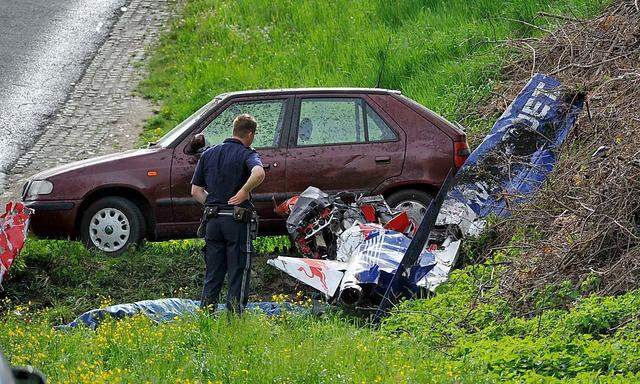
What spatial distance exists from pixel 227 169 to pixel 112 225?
2.60 metres

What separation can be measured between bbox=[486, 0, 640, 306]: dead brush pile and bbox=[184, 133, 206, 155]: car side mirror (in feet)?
9.58

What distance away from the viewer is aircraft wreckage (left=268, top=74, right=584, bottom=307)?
10945mm

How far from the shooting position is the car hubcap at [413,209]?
40.8 feet

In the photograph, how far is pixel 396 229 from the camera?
12.0m

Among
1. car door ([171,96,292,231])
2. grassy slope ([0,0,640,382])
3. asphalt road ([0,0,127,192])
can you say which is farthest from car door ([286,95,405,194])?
asphalt road ([0,0,127,192])

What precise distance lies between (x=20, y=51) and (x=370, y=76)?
24.7 ft

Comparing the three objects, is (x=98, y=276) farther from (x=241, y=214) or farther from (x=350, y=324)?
(x=350, y=324)

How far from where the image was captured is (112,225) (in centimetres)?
1259

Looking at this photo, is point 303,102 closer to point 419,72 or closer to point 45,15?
point 419,72

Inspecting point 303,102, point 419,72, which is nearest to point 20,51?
point 419,72

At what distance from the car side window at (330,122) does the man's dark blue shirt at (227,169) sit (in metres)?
2.34

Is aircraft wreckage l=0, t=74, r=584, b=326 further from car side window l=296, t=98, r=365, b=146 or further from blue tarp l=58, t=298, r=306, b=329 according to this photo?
car side window l=296, t=98, r=365, b=146

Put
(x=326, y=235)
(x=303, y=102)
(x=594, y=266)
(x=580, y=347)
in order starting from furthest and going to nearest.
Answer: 1. (x=303, y=102)
2. (x=326, y=235)
3. (x=594, y=266)
4. (x=580, y=347)

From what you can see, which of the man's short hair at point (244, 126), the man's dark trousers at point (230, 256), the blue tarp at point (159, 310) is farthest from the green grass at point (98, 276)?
the man's short hair at point (244, 126)
